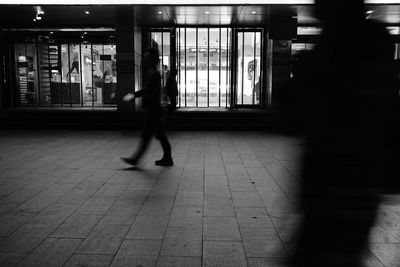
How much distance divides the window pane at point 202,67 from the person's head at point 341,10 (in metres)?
14.4

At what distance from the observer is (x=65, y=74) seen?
17.0m

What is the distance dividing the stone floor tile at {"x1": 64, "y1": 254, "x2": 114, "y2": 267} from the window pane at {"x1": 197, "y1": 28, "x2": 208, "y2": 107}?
533 inches

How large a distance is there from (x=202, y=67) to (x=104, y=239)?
1338 cm

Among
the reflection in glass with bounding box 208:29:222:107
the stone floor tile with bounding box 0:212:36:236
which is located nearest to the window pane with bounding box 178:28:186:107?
the reflection in glass with bounding box 208:29:222:107

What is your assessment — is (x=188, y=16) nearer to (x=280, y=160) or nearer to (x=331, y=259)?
(x=280, y=160)

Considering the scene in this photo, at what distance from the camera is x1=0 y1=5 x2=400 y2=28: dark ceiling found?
475 inches

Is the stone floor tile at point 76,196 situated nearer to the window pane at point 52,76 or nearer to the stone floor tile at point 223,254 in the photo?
the stone floor tile at point 223,254

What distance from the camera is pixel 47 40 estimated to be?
16.1 metres

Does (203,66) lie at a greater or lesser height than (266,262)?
greater

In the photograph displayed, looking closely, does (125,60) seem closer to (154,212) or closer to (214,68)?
(214,68)

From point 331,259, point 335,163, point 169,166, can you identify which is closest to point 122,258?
point 331,259

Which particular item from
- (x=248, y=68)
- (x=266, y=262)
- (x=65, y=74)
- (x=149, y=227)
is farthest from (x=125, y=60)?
(x=266, y=262)

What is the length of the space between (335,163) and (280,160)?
227 inches

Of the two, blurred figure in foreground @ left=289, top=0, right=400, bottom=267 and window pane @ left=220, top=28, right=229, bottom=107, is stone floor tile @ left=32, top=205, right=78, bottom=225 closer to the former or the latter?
blurred figure in foreground @ left=289, top=0, right=400, bottom=267
